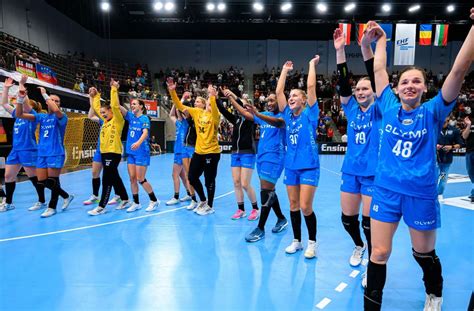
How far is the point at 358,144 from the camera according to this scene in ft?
9.73

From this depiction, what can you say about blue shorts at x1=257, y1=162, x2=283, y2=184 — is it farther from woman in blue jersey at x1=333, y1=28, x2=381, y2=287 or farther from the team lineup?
woman in blue jersey at x1=333, y1=28, x2=381, y2=287

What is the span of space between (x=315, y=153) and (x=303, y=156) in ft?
0.51

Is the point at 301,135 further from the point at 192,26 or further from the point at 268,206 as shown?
the point at 192,26

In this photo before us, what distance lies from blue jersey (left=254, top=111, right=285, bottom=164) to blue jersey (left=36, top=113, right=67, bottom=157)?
3.69 meters

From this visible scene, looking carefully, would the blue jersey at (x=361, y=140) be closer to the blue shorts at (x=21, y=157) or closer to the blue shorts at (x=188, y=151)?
the blue shorts at (x=188, y=151)

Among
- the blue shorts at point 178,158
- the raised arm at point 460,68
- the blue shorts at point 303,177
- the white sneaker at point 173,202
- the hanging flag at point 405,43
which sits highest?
the hanging flag at point 405,43

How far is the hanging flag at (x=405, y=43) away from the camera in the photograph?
1680 cm

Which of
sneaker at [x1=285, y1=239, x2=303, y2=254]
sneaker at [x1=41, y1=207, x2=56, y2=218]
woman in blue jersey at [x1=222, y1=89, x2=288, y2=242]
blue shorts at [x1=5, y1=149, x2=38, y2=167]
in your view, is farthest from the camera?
blue shorts at [x1=5, y1=149, x2=38, y2=167]

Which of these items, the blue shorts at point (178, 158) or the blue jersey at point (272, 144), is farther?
the blue shorts at point (178, 158)

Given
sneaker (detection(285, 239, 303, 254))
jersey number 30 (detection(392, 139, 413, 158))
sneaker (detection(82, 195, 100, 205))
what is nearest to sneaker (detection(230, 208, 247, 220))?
sneaker (detection(285, 239, 303, 254))

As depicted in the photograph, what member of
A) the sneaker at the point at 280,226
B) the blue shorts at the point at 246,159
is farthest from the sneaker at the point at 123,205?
the sneaker at the point at 280,226

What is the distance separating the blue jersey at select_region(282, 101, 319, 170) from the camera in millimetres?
3287

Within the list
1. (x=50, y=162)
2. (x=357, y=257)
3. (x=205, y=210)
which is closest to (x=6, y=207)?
(x=50, y=162)

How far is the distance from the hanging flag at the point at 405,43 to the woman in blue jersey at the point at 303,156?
55.5 ft
